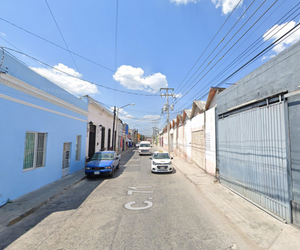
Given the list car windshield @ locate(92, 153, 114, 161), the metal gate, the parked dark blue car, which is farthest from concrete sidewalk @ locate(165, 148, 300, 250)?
the metal gate

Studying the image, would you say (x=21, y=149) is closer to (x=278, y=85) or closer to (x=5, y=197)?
(x=5, y=197)

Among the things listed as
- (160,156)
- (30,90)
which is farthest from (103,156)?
(30,90)

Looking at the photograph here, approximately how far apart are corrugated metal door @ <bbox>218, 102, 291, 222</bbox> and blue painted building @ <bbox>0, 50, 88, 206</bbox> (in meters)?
8.83

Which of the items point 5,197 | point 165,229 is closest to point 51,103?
point 5,197

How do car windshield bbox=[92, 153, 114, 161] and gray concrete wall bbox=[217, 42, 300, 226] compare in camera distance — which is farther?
car windshield bbox=[92, 153, 114, 161]

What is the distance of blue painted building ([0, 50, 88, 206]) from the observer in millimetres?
5742

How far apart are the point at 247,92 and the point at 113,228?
656 centimetres

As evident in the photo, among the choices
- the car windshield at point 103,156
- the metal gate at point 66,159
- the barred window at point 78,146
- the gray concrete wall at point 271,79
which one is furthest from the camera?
the barred window at point 78,146

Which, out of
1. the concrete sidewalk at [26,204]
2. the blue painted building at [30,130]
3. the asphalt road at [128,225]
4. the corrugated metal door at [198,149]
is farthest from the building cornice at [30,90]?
the corrugated metal door at [198,149]

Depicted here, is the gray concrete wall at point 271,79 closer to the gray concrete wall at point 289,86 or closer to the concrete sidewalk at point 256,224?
the gray concrete wall at point 289,86

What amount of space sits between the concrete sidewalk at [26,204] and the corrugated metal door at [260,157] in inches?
298

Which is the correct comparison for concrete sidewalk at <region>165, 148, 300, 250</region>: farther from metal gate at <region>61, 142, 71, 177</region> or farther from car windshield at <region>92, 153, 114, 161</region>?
metal gate at <region>61, 142, 71, 177</region>

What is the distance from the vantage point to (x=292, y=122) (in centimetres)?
424

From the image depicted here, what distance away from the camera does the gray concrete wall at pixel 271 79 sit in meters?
4.28
